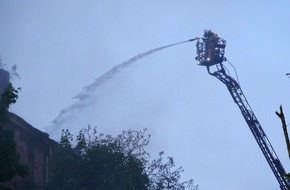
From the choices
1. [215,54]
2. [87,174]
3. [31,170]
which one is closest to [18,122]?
[31,170]

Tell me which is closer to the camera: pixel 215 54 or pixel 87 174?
pixel 87 174

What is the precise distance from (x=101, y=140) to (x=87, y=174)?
3730 millimetres

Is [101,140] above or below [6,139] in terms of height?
above

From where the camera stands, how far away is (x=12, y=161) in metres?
15.9

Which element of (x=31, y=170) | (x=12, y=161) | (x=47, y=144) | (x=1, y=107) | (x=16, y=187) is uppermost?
(x=47, y=144)

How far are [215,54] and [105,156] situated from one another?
11.2 meters

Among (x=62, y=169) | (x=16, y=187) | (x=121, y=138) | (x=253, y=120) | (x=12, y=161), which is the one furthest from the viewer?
(x=121, y=138)

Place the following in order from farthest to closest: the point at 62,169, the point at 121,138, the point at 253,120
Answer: the point at 121,138
the point at 253,120
the point at 62,169

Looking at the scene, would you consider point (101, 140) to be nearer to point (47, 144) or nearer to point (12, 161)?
point (47, 144)

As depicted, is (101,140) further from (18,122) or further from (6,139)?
(6,139)

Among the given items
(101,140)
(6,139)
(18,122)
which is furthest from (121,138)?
(6,139)

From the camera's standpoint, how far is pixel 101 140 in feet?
103

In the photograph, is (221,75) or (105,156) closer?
(105,156)

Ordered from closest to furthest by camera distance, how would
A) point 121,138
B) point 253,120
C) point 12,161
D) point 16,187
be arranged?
point 12,161
point 16,187
point 253,120
point 121,138
